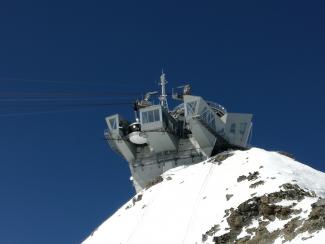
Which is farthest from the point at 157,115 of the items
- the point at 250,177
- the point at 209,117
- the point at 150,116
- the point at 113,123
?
the point at 250,177

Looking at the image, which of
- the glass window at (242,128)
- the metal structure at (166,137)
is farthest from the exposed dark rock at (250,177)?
the glass window at (242,128)

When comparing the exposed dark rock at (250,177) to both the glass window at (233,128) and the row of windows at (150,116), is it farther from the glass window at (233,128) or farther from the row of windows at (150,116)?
the glass window at (233,128)

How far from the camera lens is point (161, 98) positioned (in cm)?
8562

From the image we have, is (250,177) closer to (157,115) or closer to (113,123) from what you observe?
(157,115)

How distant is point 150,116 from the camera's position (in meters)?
74.6

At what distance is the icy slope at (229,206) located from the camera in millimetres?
38906

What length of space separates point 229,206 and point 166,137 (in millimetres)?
28103

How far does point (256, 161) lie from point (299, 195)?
12.8 m

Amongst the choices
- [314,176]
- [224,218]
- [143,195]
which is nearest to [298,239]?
[224,218]

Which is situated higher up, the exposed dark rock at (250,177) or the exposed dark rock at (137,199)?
the exposed dark rock at (250,177)

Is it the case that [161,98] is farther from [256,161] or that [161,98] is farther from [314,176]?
[314,176]

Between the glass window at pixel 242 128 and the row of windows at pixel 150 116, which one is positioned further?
the glass window at pixel 242 128

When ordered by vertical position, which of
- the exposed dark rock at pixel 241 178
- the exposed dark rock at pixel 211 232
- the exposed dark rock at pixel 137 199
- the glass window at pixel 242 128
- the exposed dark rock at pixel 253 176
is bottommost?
the exposed dark rock at pixel 137 199

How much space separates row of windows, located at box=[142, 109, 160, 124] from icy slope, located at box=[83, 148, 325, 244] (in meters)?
9.52
